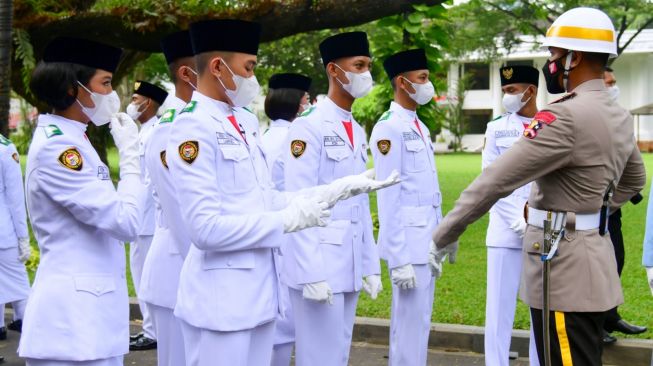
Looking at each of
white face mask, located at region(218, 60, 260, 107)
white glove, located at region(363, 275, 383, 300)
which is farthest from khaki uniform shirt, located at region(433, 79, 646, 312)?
white glove, located at region(363, 275, 383, 300)

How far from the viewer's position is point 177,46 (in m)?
4.91

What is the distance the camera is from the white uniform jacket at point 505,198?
6023 millimetres

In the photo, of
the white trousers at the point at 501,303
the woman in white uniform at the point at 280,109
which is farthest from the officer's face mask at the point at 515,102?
the woman in white uniform at the point at 280,109

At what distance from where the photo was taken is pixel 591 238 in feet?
12.0

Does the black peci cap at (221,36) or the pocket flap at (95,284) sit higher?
the black peci cap at (221,36)

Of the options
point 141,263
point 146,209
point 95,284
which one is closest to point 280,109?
point 146,209

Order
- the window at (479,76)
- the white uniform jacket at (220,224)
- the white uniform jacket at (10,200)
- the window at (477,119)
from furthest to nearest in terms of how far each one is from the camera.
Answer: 1. the window at (477,119)
2. the window at (479,76)
3. the white uniform jacket at (10,200)
4. the white uniform jacket at (220,224)

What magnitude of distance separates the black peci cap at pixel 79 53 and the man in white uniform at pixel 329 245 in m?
1.31

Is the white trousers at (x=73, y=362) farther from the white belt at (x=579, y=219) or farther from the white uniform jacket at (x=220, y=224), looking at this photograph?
the white belt at (x=579, y=219)

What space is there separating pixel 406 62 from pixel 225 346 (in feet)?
10.0

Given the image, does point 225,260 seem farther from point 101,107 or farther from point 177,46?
point 177,46

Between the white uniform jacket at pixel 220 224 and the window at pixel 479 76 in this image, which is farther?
the window at pixel 479 76

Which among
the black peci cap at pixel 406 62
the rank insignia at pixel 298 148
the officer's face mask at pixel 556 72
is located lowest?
the rank insignia at pixel 298 148

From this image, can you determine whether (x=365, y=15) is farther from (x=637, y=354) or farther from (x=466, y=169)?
(x=466, y=169)
